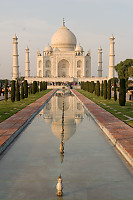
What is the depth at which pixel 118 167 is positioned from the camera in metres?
5.04

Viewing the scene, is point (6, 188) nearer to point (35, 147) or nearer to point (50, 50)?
point (35, 147)

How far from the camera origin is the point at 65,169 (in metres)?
4.92

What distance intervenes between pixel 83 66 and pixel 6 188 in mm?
57734

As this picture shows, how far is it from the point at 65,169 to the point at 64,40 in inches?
2322

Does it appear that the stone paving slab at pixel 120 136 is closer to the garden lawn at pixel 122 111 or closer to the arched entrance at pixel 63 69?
the garden lawn at pixel 122 111

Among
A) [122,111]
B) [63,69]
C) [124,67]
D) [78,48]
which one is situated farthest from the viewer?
[63,69]

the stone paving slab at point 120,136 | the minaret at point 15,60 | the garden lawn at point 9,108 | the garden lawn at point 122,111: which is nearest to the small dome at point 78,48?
the minaret at point 15,60

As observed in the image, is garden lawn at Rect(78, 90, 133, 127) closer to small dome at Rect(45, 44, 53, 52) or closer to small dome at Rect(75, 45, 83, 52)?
small dome at Rect(75, 45, 83, 52)

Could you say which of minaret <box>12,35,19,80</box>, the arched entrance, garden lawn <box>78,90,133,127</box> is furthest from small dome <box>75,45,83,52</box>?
garden lawn <box>78,90,133,127</box>

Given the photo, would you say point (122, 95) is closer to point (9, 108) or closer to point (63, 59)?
point (9, 108)

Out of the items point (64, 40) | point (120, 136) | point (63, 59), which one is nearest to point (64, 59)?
point (63, 59)

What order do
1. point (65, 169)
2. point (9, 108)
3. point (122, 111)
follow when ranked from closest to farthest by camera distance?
point (65, 169)
point (122, 111)
point (9, 108)

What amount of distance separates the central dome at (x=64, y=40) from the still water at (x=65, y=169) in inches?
2207

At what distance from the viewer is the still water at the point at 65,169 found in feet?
12.9
